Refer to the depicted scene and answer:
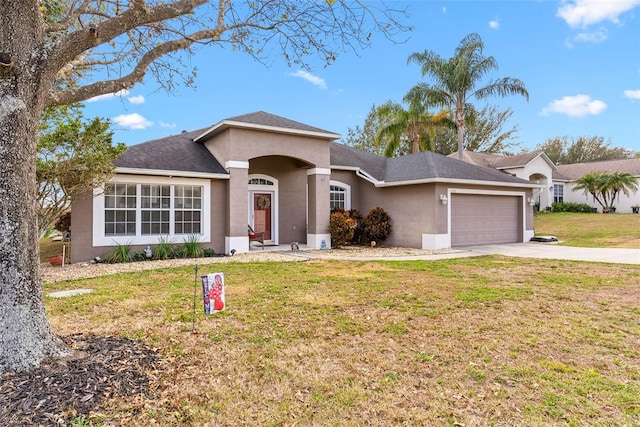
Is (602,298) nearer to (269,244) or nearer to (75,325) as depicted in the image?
(75,325)

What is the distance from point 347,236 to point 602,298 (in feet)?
31.6

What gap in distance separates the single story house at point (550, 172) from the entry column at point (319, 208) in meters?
18.5

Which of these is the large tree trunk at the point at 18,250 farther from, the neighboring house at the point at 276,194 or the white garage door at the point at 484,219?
the white garage door at the point at 484,219

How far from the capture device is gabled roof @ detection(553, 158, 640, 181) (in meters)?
33.2

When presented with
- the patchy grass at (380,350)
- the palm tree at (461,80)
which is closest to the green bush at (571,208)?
the palm tree at (461,80)

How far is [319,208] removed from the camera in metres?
15.3

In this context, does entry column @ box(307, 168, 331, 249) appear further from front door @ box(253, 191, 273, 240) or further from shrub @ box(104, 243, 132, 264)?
shrub @ box(104, 243, 132, 264)

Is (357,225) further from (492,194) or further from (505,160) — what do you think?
(505,160)

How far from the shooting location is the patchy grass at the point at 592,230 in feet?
54.1

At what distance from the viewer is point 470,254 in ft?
43.3

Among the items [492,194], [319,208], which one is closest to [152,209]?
[319,208]

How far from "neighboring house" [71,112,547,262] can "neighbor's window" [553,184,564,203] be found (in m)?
19.0

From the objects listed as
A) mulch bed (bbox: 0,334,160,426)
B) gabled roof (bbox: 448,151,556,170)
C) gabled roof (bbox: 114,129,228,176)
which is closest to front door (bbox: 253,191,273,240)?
gabled roof (bbox: 114,129,228,176)

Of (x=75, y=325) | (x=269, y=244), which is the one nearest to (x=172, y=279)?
(x=75, y=325)
